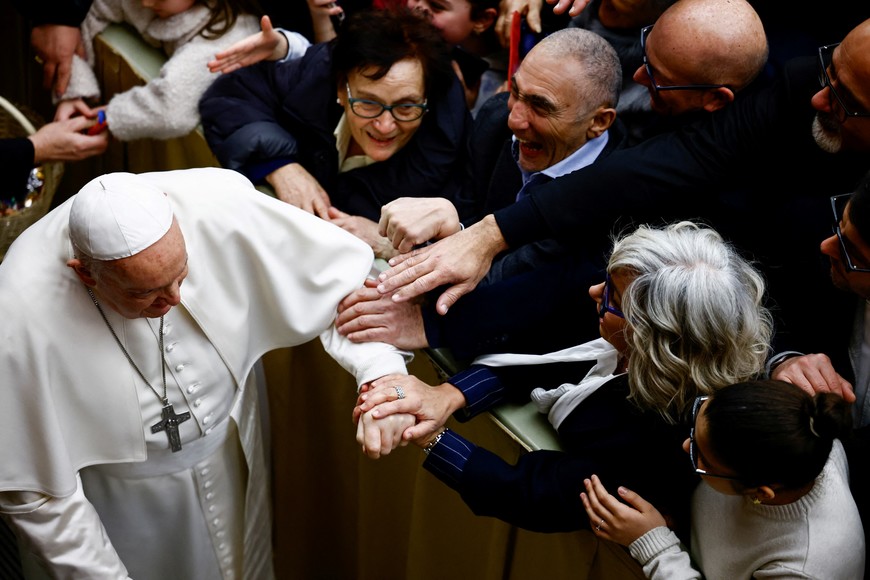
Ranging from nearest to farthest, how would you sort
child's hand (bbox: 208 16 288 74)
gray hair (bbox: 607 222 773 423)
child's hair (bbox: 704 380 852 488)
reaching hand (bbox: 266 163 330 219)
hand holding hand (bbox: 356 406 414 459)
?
child's hair (bbox: 704 380 852 488) → gray hair (bbox: 607 222 773 423) → hand holding hand (bbox: 356 406 414 459) → reaching hand (bbox: 266 163 330 219) → child's hand (bbox: 208 16 288 74)

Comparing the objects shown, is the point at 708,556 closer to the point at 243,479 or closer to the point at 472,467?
the point at 472,467

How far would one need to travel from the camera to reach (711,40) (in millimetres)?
2291

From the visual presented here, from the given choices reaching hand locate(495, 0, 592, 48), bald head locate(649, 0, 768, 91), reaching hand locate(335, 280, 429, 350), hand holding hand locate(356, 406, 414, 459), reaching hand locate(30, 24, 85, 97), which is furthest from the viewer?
reaching hand locate(30, 24, 85, 97)

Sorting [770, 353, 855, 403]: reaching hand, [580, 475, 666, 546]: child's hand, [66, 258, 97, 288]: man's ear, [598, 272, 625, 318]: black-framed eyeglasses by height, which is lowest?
[580, 475, 666, 546]: child's hand

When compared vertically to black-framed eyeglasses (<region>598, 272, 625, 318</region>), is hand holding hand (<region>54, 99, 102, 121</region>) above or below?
below

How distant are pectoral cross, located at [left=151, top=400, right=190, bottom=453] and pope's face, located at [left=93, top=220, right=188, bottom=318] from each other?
34 cm

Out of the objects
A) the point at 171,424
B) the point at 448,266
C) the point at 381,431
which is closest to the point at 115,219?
the point at 171,424

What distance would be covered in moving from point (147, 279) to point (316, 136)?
129cm

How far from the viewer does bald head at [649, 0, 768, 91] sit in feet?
7.52

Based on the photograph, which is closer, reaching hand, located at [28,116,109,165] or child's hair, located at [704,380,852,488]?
child's hair, located at [704,380,852,488]

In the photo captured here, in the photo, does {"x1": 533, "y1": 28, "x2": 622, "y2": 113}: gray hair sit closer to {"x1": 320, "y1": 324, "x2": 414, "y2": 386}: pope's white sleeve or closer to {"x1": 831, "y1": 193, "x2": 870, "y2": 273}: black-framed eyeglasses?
{"x1": 831, "y1": 193, "x2": 870, "y2": 273}: black-framed eyeglasses

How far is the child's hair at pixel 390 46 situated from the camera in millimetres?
2684

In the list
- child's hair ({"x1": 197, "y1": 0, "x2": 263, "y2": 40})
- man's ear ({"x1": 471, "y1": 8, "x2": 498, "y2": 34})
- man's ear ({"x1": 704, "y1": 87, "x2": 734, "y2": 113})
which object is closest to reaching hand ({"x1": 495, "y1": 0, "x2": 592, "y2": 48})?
man's ear ({"x1": 471, "y1": 8, "x2": 498, "y2": 34})

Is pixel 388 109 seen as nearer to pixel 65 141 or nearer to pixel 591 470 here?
pixel 591 470
